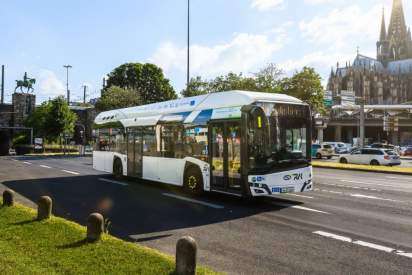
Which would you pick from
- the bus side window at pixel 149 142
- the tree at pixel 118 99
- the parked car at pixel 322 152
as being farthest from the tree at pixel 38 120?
the bus side window at pixel 149 142

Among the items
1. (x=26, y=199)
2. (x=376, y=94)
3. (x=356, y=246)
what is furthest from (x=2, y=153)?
(x=376, y=94)

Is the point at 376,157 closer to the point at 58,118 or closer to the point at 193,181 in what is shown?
the point at 193,181

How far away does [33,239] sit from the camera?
7.05m

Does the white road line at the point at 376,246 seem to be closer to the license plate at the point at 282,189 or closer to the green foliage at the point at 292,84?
the license plate at the point at 282,189

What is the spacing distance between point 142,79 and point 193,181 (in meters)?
59.7

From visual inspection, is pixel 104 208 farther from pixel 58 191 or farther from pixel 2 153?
pixel 2 153

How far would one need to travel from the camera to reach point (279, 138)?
35.2 ft

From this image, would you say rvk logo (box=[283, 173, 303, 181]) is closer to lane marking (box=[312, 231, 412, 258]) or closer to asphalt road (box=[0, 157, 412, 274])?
asphalt road (box=[0, 157, 412, 274])

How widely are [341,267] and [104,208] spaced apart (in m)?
6.72

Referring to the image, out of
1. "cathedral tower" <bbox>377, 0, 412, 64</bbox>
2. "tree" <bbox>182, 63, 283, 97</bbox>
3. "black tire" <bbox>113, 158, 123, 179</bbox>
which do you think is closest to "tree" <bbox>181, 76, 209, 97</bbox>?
"tree" <bbox>182, 63, 283, 97</bbox>

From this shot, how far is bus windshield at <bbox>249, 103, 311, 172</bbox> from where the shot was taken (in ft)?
34.4

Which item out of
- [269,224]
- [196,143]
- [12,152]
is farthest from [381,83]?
[269,224]

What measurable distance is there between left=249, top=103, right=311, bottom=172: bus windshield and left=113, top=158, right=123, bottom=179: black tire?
8904 mm

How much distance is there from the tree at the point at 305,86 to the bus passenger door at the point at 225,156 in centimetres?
3356
